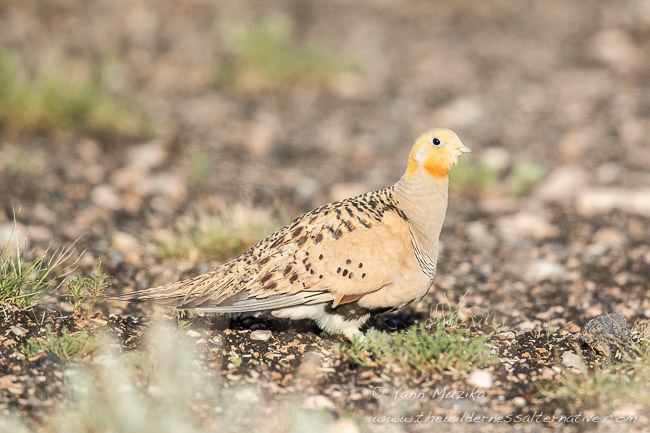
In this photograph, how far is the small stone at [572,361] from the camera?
4.65 meters

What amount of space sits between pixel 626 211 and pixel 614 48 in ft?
12.8

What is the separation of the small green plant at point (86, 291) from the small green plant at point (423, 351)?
53.3 inches

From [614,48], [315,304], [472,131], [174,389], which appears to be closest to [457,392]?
[315,304]

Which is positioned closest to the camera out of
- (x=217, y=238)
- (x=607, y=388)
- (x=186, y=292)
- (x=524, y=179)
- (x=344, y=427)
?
(x=344, y=427)

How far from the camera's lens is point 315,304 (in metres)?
4.57

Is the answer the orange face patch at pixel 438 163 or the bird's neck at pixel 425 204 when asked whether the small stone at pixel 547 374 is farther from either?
the orange face patch at pixel 438 163

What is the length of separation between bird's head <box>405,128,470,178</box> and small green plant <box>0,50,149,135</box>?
13.7 feet

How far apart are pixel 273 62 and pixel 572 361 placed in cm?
580

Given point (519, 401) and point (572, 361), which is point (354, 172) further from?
point (519, 401)

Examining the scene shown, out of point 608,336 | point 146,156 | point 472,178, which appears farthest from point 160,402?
point 472,178

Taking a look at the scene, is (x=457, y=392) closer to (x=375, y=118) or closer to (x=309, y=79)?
(x=375, y=118)

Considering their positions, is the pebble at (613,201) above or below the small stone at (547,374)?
above

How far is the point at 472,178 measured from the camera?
7.75 meters

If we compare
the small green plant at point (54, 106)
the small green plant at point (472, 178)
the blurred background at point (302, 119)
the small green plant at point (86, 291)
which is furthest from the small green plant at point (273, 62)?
the small green plant at point (86, 291)
